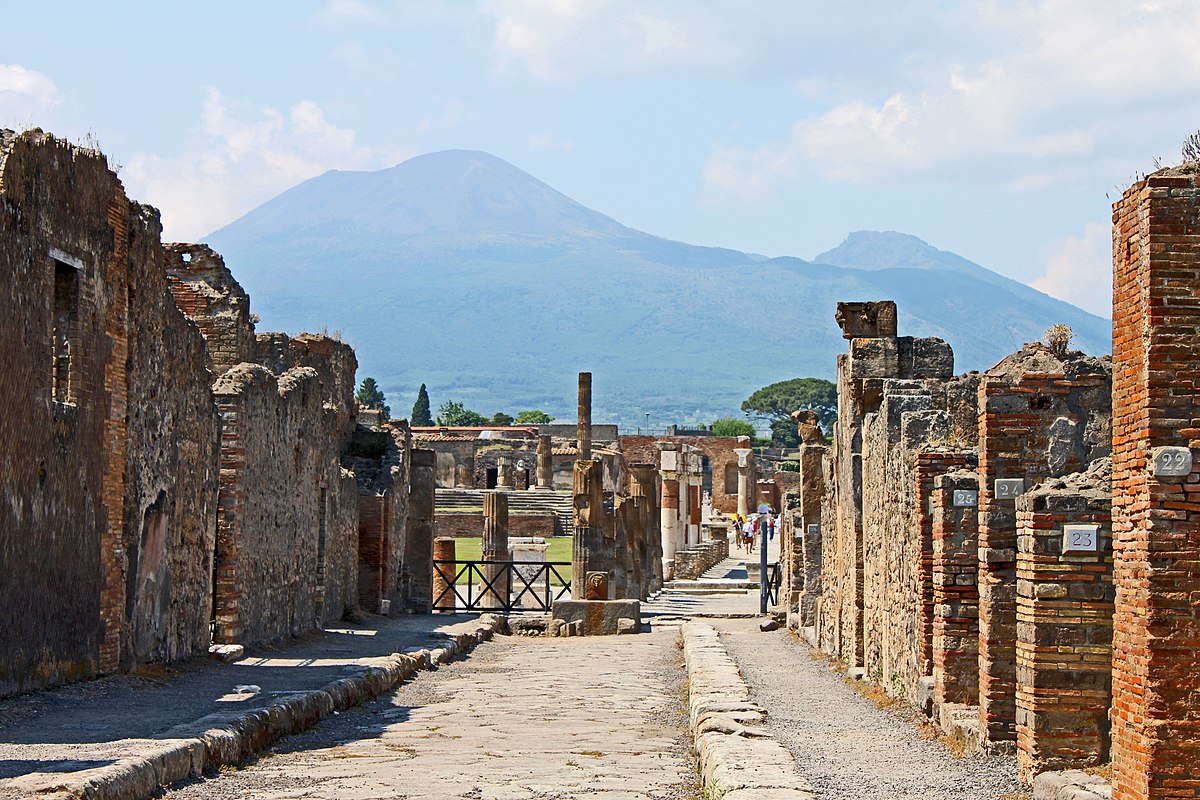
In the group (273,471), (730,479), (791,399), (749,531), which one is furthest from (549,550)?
(791,399)

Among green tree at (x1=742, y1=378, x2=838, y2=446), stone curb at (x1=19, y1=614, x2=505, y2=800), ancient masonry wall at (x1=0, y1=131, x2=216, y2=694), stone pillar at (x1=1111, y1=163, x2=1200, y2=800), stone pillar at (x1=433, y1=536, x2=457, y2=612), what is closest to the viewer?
stone pillar at (x1=1111, y1=163, x2=1200, y2=800)

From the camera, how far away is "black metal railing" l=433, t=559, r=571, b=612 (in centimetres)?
2992

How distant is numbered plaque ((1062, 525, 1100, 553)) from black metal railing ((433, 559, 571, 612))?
1928 cm

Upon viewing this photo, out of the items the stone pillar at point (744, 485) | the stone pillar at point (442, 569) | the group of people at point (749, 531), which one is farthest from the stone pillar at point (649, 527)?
the stone pillar at point (744, 485)

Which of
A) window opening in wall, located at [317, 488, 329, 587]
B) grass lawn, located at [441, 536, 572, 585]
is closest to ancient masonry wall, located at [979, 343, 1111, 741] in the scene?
window opening in wall, located at [317, 488, 329, 587]

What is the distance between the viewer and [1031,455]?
1063cm

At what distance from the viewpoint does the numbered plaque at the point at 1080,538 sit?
9.20m

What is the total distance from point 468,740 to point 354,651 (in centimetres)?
688

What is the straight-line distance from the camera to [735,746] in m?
10.9

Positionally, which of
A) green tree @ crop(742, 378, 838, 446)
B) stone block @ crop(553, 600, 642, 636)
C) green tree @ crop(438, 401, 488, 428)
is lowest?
stone block @ crop(553, 600, 642, 636)

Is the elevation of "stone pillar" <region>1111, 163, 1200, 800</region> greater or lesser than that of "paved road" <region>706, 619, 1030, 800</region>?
greater

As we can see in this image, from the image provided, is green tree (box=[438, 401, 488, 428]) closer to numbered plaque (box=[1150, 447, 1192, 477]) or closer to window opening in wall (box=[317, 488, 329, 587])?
window opening in wall (box=[317, 488, 329, 587])

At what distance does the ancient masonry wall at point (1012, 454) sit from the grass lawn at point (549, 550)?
30.5 meters

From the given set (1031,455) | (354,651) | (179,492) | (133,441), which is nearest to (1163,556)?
(1031,455)
